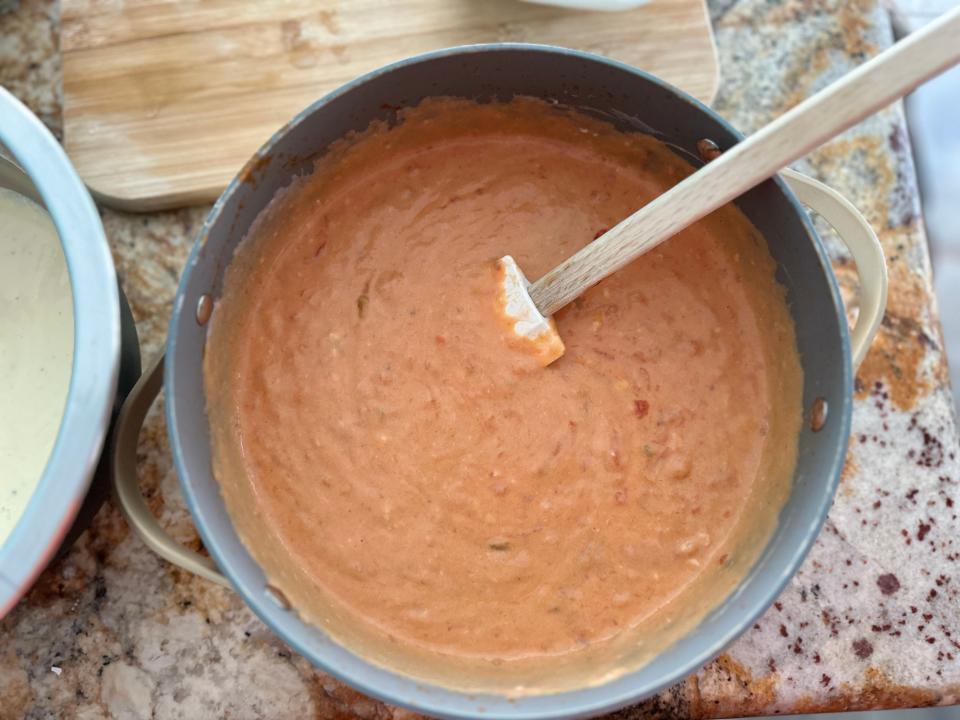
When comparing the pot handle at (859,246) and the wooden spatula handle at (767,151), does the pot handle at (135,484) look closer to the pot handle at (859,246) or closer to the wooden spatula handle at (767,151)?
the wooden spatula handle at (767,151)

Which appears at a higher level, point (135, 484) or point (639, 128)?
point (639, 128)

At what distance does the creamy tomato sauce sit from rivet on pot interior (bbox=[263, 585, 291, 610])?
0.05 feet

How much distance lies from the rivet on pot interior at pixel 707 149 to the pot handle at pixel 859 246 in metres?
0.09

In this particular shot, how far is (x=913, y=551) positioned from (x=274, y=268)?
105 cm

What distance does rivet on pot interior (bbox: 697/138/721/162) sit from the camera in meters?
1.12

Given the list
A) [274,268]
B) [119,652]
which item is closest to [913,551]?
[274,268]

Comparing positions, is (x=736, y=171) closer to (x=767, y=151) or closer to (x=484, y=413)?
(x=767, y=151)

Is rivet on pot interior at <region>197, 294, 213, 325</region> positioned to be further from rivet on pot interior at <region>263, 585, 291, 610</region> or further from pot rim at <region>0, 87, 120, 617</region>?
rivet on pot interior at <region>263, 585, 291, 610</region>

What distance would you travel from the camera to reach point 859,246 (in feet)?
3.57

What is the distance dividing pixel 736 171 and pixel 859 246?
0.25 meters

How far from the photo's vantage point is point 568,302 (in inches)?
45.6

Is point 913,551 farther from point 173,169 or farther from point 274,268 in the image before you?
point 173,169

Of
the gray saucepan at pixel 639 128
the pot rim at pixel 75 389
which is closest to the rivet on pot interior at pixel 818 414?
the gray saucepan at pixel 639 128

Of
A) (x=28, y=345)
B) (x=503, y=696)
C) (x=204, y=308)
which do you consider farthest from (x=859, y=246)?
(x=28, y=345)
